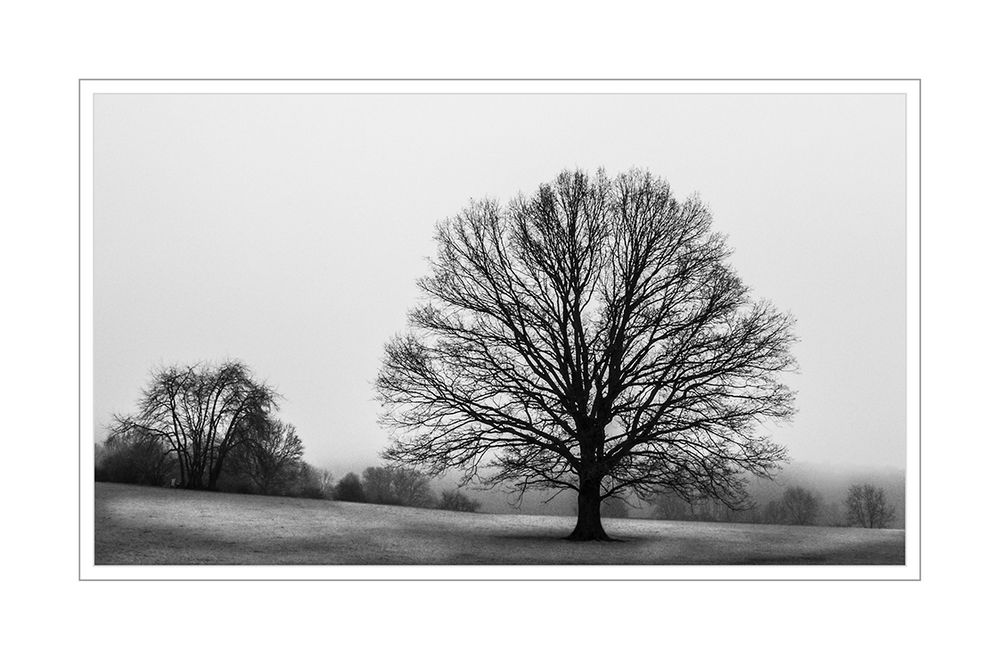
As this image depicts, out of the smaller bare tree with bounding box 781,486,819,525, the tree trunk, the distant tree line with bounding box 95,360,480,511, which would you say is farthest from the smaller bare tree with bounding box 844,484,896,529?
the distant tree line with bounding box 95,360,480,511

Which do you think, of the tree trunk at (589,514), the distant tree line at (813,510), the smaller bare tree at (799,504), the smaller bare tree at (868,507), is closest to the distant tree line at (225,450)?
the tree trunk at (589,514)

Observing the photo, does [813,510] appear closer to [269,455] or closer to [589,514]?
[589,514]

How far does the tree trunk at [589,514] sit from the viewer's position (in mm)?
20000

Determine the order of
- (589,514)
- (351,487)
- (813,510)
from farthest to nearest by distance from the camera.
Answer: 1. (351,487)
2. (813,510)
3. (589,514)

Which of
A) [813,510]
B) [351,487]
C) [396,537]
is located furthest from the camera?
[351,487]

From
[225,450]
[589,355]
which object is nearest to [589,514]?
[589,355]

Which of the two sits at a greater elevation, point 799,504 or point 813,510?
point 799,504

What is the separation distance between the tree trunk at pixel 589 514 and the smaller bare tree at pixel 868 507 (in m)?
5.48

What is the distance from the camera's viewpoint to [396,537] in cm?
1980

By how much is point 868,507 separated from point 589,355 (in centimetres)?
701

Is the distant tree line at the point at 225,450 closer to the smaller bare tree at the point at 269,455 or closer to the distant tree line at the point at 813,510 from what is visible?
the smaller bare tree at the point at 269,455

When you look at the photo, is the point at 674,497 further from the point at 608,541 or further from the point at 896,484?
the point at 896,484

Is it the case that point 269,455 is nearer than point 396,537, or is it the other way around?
point 396,537
